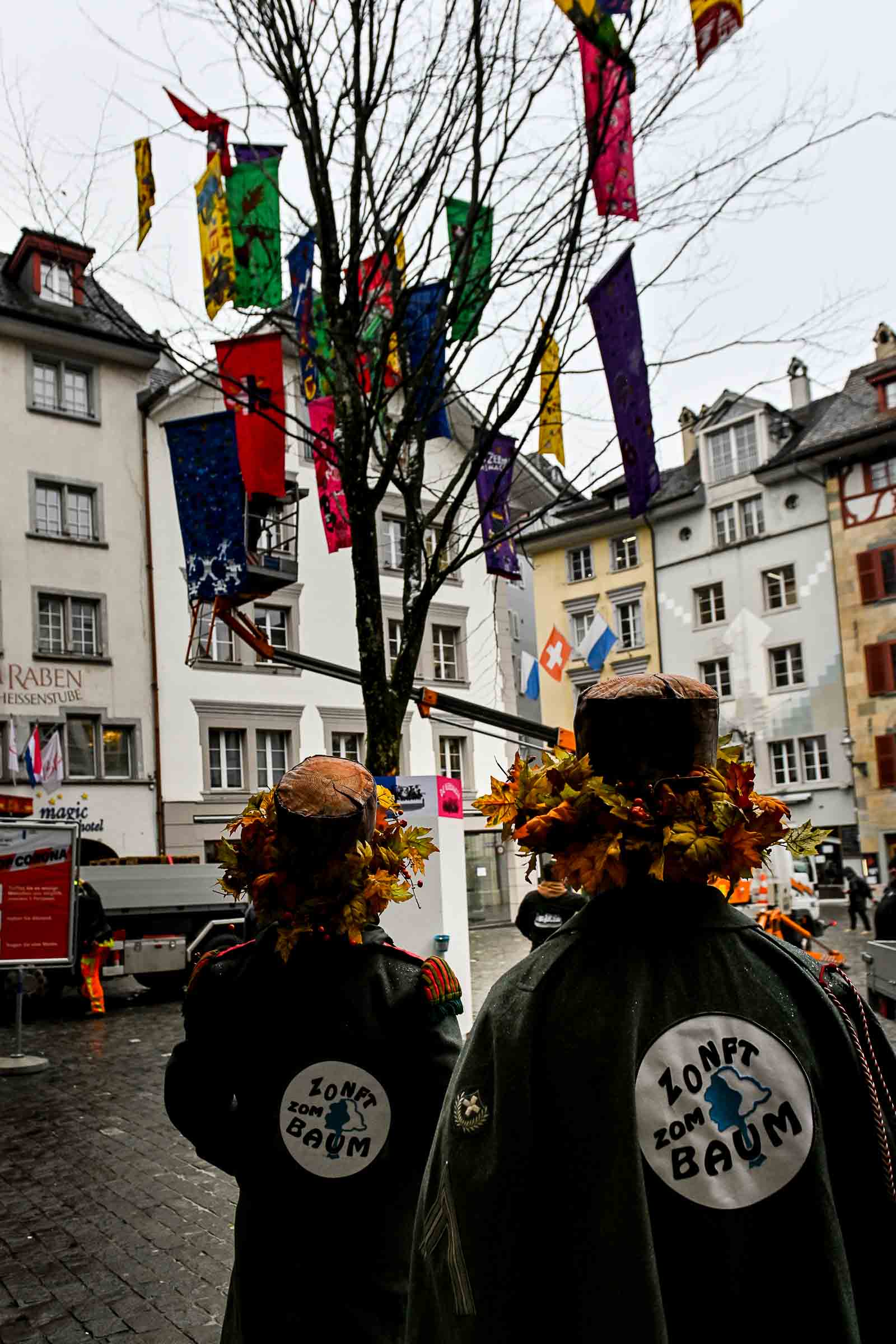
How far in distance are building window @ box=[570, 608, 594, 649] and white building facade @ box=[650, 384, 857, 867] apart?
311 cm

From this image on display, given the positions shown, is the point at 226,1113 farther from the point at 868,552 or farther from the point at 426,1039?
the point at 868,552

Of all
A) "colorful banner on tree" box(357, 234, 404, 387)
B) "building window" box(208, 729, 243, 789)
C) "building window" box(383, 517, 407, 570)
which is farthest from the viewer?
"building window" box(383, 517, 407, 570)

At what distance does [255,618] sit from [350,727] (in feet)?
12.4

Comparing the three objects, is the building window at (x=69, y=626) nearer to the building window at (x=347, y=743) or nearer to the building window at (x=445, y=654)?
the building window at (x=347, y=743)

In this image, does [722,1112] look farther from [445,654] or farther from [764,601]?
[764,601]

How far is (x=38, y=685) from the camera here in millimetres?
25922

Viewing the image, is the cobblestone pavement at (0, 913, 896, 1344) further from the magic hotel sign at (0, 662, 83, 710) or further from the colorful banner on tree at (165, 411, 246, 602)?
the magic hotel sign at (0, 662, 83, 710)

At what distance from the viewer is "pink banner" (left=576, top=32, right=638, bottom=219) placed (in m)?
7.77

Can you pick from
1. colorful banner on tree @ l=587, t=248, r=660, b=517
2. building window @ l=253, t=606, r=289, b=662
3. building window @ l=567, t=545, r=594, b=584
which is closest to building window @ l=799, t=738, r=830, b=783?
building window @ l=567, t=545, r=594, b=584

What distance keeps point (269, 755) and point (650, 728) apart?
93.4 feet

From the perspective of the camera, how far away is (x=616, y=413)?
342 inches

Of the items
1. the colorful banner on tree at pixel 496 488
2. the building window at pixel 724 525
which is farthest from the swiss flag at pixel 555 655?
the building window at pixel 724 525

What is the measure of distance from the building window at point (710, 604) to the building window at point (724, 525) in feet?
5.12

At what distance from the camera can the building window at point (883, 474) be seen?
119ft
